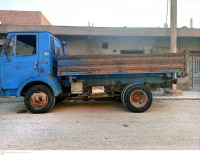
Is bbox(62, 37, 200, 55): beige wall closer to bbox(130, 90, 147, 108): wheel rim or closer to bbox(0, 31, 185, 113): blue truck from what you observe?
bbox(0, 31, 185, 113): blue truck

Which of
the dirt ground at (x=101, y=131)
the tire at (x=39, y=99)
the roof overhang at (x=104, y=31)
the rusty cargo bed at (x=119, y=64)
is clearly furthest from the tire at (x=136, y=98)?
the roof overhang at (x=104, y=31)

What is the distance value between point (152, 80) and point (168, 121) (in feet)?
6.13

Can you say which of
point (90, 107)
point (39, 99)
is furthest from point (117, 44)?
point (39, 99)

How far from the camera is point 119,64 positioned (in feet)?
17.3

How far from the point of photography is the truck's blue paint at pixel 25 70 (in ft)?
16.7

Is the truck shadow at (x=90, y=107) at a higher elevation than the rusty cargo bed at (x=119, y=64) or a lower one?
lower

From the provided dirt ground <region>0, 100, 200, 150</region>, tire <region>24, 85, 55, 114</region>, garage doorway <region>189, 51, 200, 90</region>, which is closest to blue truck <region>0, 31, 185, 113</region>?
tire <region>24, 85, 55, 114</region>

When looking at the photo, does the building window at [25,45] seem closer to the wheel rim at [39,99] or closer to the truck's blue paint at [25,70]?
the truck's blue paint at [25,70]

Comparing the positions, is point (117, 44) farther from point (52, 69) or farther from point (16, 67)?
point (16, 67)

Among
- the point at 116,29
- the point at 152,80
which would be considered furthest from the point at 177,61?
the point at 116,29

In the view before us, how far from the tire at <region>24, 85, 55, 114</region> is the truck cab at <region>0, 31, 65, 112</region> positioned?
21 cm

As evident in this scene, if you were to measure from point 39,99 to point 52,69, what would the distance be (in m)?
1.08

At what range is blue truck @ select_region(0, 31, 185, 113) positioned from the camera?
5.10 m

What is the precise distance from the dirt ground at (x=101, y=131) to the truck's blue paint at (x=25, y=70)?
3.16 ft
